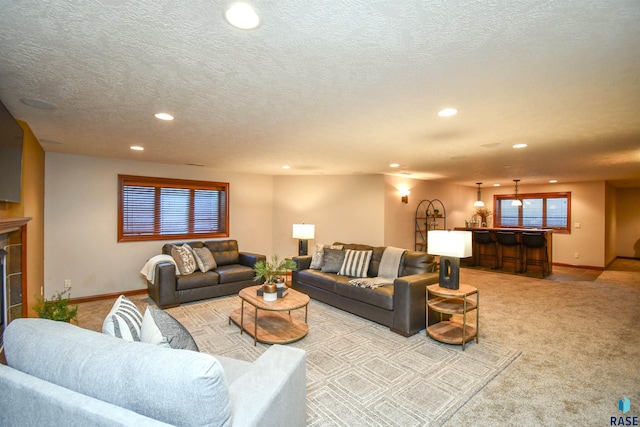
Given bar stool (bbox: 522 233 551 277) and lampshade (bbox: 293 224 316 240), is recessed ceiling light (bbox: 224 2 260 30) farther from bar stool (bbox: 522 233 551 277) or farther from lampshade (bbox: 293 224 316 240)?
bar stool (bbox: 522 233 551 277)

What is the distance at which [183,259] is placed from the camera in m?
4.78

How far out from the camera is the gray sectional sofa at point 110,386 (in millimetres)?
980

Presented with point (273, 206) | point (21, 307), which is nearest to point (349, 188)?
point (273, 206)

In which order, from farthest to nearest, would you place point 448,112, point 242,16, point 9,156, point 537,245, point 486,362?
point 537,245, point 486,362, point 448,112, point 9,156, point 242,16

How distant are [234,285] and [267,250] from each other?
6.46 feet

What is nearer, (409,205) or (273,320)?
(273,320)

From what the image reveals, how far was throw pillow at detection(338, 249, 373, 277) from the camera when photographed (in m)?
4.59

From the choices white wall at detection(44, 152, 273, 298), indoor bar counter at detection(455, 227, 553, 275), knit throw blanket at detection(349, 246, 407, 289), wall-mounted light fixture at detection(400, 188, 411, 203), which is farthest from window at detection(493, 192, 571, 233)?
white wall at detection(44, 152, 273, 298)

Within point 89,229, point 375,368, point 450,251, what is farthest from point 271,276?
point 89,229

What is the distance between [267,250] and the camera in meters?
6.99

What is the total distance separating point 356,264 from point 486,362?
2.18m

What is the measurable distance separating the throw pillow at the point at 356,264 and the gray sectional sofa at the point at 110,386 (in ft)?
10.9

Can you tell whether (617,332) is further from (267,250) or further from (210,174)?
(210,174)

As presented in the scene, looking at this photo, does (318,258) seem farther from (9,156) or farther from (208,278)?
(9,156)
